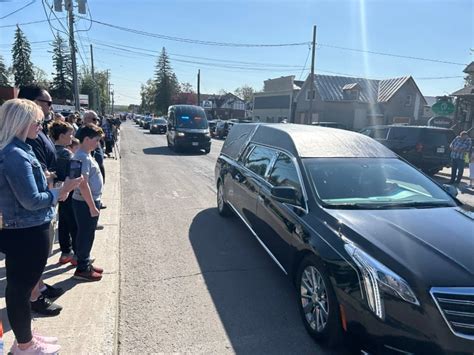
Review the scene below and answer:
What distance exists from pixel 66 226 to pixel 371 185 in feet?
11.6

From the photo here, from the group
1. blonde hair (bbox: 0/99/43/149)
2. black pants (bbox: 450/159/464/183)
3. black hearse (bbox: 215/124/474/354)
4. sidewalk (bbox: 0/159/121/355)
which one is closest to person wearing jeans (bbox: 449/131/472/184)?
black pants (bbox: 450/159/464/183)

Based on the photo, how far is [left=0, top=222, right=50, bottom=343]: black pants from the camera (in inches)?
89.3

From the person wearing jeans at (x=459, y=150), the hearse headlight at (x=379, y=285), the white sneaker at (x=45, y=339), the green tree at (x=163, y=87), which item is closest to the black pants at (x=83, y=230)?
the white sneaker at (x=45, y=339)

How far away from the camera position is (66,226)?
420 cm

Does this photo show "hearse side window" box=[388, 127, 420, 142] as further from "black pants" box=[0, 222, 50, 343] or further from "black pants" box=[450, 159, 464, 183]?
"black pants" box=[0, 222, 50, 343]

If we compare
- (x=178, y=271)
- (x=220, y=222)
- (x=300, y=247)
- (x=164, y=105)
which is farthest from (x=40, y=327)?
(x=164, y=105)

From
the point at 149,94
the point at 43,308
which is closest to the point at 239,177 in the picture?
the point at 43,308

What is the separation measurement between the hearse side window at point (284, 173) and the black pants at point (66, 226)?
240 cm

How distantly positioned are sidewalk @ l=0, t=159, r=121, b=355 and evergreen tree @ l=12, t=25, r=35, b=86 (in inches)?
2650

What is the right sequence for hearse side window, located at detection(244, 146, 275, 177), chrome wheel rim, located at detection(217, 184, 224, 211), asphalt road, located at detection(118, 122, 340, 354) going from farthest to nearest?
chrome wheel rim, located at detection(217, 184, 224, 211) < hearse side window, located at detection(244, 146, 275, 177) < asphalt road, located at detection(118, 122, 340, 354)

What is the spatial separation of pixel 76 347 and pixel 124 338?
0.37 meters

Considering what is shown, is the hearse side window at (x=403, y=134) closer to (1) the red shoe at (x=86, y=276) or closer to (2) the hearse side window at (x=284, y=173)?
(2) the hearse side window at (x=284, y=173)

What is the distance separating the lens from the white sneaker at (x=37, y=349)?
2.46 metres

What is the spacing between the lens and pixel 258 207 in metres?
4.42
